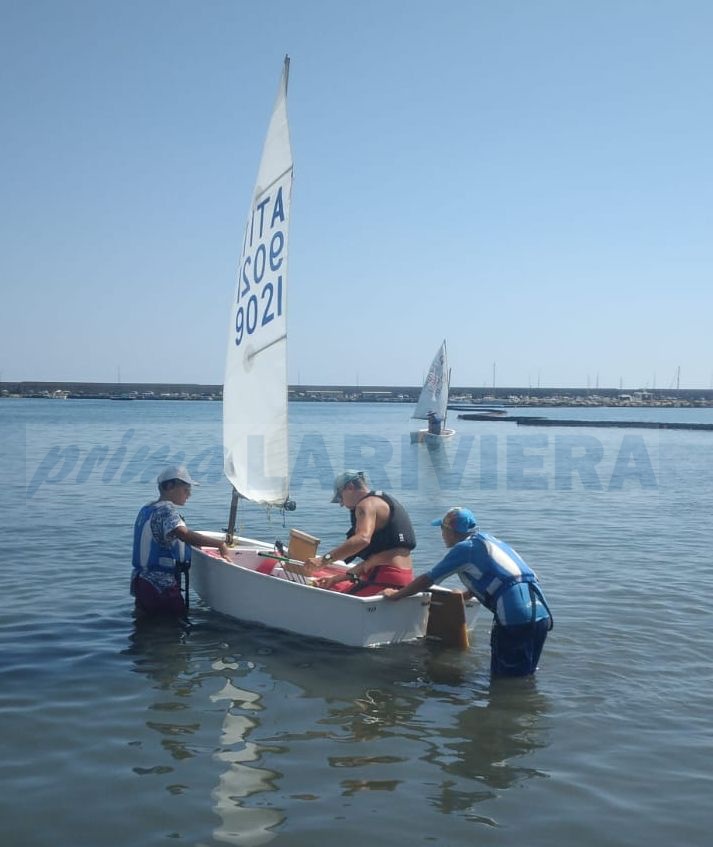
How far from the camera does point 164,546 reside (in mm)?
8555

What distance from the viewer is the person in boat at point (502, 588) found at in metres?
6.89

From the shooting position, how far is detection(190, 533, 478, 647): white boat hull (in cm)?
785

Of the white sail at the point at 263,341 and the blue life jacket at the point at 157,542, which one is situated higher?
the white sail at the point at 263,341

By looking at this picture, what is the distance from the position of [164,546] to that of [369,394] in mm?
144908

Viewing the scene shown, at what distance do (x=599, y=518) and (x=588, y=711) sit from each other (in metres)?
12.0

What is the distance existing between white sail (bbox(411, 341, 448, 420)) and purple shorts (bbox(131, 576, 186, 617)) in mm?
39894

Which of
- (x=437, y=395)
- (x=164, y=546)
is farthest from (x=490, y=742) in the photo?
(x=437, y=395)

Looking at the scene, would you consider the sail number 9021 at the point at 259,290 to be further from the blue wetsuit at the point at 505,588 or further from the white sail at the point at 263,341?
the blue wetsuit at the point at 505,588

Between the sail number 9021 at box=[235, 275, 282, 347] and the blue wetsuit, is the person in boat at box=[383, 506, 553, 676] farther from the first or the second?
the sail number 9021 at box=[235, 275, 282, 347]

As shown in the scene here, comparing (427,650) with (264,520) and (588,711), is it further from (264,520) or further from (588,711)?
(264,520)

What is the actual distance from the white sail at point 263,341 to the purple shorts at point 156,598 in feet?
4.78

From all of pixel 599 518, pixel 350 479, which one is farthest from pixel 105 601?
pixel 599 518

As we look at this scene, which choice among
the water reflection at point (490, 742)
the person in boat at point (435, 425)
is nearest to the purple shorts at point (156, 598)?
the water reflection at point (490, 742)

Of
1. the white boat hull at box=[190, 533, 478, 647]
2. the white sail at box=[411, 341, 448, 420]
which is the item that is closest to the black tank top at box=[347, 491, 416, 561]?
the white boat hull at box=[190, 533, 478, 647]
